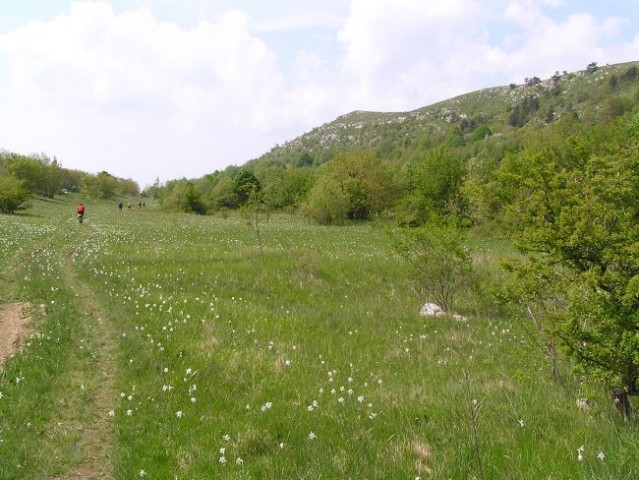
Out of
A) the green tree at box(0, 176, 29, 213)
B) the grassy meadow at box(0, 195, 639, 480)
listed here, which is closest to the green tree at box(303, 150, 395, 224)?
the green tree at box(0, 176, 29, 213)

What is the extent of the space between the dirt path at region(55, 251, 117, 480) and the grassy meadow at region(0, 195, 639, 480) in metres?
0.03

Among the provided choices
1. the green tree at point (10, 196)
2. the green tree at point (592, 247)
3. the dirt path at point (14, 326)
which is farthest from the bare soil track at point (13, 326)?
the green tree at point (10, 196)

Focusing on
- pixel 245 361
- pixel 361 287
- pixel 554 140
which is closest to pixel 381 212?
pixel 554 140

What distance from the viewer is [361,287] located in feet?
63.9

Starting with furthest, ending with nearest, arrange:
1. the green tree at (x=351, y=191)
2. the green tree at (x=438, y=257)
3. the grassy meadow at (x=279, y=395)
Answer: the green tree at (x=351, y=191)
the green tree at (x=438, y=257)
the grassy meadow at (x=279, y=395)

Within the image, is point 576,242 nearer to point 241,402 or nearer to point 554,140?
point 241,402

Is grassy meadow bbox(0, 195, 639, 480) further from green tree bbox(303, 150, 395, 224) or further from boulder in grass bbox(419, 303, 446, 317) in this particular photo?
green tree bbox(303, 150, 395, 224)

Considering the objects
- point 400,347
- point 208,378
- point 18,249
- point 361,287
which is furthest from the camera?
point 18,249

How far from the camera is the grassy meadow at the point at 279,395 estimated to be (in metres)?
5.56

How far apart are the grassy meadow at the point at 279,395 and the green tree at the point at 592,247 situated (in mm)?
732

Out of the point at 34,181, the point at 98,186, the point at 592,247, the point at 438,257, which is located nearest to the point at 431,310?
the point at 438,257

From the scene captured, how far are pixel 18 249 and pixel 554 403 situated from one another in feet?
82.0

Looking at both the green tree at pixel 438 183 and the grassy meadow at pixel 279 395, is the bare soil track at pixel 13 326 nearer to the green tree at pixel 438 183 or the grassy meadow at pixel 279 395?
the grassy meadow at pixel 279 395

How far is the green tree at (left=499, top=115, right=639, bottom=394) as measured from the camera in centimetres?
557
